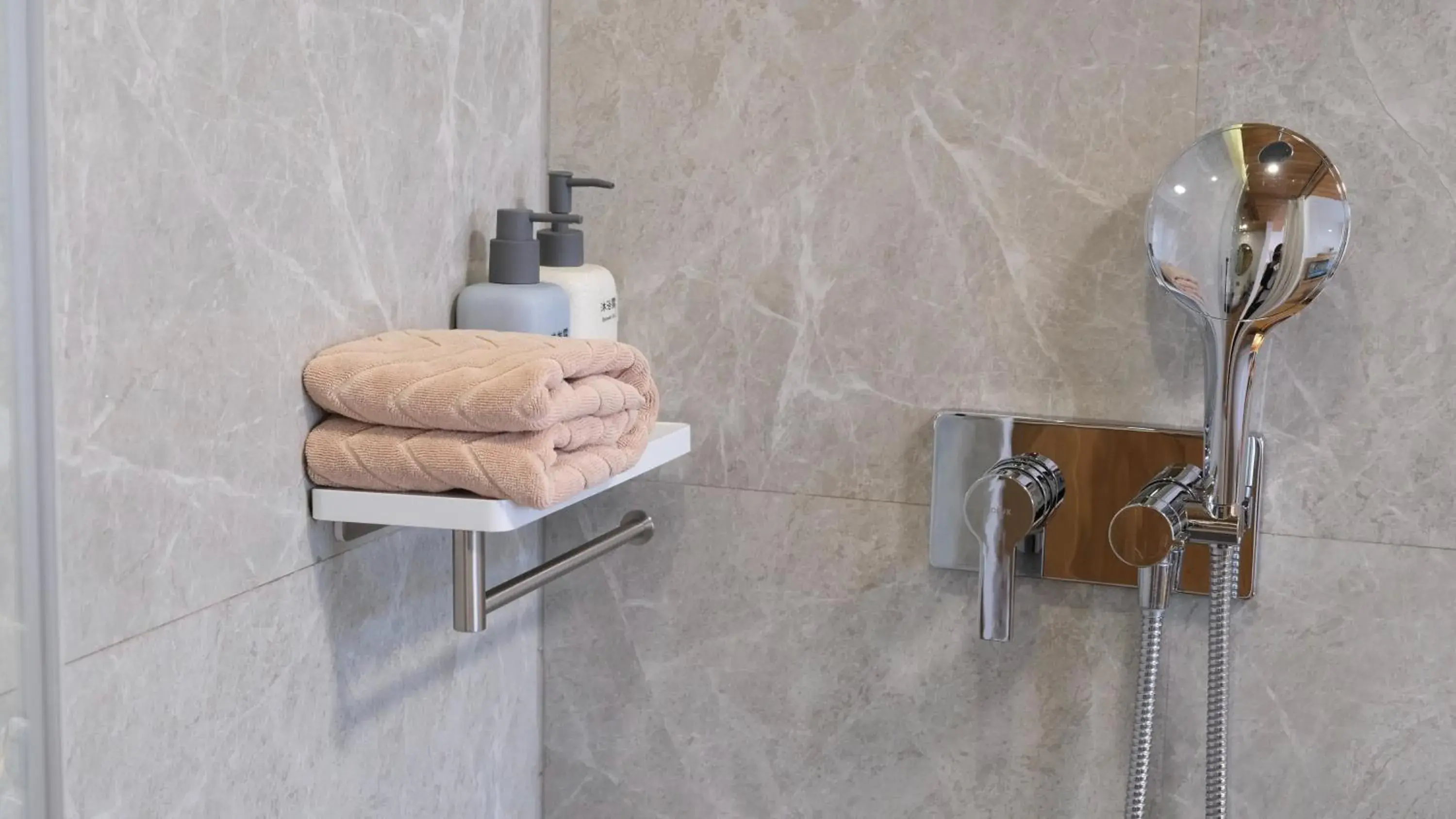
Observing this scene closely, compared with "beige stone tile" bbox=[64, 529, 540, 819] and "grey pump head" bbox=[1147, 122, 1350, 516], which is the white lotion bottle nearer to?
"beige stone tile" bbox=[64, 529, 540, 819]

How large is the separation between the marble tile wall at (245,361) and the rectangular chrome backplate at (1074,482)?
0.41 meters

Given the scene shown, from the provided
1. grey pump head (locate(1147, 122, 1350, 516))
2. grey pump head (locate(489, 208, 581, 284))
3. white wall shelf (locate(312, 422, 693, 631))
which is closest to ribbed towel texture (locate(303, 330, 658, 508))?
white wall shelf (locate(312, 422, 693, 631))

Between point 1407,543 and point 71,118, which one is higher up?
point 71,118

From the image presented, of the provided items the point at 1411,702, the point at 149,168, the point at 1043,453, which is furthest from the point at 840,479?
the point at 149,168

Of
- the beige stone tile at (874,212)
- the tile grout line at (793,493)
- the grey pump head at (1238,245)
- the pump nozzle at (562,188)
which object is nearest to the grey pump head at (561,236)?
the pump nozzle at (562,188)

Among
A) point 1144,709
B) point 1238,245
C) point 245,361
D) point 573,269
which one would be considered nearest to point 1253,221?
point 1238,245

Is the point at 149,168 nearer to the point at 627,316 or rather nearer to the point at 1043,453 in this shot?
the point at 627,316

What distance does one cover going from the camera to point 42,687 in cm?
63

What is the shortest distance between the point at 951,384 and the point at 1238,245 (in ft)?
0.84

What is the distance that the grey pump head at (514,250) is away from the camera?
0.95m

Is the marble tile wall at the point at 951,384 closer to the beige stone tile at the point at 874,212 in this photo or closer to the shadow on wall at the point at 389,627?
the beige stone tile at the point at 874,212

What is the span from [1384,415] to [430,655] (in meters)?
0.74

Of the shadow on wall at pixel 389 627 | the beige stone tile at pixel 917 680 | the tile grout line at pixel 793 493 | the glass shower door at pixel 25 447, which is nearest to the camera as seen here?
the glass shower door at pixel 25 447

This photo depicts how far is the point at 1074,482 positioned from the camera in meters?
1.01
